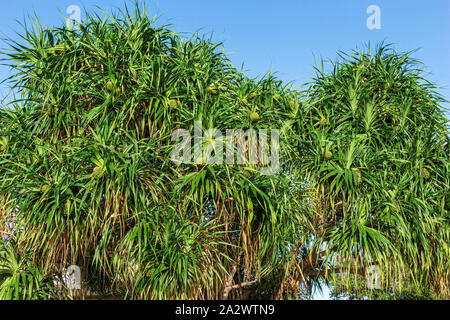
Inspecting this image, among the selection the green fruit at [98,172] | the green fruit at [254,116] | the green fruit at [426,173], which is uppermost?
the green fruit at [254,116]

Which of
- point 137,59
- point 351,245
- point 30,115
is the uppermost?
point 137,59

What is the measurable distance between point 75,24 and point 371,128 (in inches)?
222

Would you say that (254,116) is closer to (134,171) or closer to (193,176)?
(193,176)

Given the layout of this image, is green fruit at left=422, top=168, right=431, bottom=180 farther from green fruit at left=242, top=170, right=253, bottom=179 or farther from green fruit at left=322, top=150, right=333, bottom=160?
green fruit at left=242, top=170, right=253, bottom=179

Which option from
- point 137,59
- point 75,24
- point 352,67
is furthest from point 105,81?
point 352,67

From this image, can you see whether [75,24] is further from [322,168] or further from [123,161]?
[322,168]

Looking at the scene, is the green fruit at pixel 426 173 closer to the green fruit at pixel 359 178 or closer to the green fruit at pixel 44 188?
the green fruit at pixel 359 178

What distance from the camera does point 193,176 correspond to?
19.9 feet

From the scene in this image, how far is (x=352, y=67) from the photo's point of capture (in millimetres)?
8578

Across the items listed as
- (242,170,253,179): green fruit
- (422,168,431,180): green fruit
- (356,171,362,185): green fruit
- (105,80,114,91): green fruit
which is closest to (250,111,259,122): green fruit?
(242,170,253,179): green fruit

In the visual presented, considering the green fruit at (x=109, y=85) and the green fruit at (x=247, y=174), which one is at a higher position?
the green fruit at (x=109, y=85)

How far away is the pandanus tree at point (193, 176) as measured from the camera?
590cm

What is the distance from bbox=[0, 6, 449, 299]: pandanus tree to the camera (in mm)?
5902

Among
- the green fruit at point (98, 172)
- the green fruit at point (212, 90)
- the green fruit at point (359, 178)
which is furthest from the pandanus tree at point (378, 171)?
the green fruit at point (98, 172)
